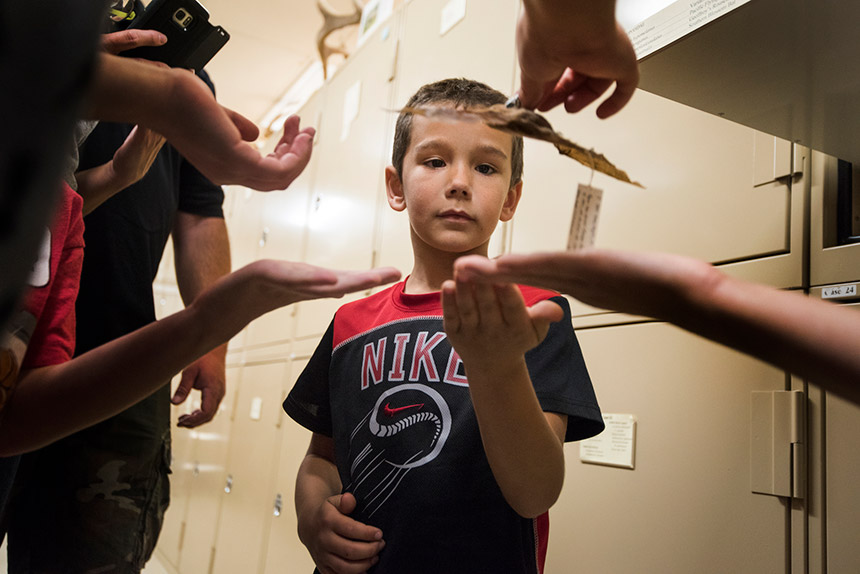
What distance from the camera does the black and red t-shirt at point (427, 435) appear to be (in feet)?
2.41

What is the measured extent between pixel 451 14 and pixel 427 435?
4.75ft

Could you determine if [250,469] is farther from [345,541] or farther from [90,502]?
[345,541]

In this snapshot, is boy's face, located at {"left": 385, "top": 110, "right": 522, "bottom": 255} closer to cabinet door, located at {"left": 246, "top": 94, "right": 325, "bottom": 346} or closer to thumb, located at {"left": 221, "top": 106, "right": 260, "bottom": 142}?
thumb, located at {"left": 221, "top": 106, "right": 260, "bottom": 142}

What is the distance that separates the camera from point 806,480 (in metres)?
0.88

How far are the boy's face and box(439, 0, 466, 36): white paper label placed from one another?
3.39ft

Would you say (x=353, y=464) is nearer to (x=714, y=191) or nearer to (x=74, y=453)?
(x=74, y=453)

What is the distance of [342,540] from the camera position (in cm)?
76

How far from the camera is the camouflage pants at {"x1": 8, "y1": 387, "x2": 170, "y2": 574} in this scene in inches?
41.4

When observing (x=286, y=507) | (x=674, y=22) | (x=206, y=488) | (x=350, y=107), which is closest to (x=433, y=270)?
(x=674, y=22)

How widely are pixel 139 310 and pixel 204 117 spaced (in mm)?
837

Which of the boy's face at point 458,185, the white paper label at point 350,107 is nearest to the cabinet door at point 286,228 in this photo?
the white paper label at point 350,107

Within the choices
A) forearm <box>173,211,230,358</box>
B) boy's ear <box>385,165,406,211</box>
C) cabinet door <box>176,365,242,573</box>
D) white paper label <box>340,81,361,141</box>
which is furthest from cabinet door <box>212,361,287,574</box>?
boy's ear <box>385,165,406,211</box>

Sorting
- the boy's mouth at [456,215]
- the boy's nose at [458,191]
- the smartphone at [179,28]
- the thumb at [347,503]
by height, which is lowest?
the thumb at [347,503]

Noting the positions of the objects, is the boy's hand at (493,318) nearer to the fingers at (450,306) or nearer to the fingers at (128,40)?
the fingers at (450,306)
